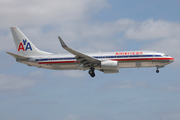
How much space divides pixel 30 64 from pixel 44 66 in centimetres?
312

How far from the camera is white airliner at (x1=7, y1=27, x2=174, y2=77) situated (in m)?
49.7

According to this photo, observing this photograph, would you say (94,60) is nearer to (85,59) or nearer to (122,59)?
(85,59)

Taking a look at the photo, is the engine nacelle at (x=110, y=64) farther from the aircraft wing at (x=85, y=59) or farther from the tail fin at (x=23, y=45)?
the tail fin at (x=23, y=45)

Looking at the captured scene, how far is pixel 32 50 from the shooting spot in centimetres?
5603

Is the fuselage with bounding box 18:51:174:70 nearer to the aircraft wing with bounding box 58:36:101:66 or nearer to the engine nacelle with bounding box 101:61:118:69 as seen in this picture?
the aircraft wing with bounding box 58:36:101:66

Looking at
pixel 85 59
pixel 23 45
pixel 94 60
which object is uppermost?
pixel 23 45

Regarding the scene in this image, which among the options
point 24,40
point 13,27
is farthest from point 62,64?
point 13,27

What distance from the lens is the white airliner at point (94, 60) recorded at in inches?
1955

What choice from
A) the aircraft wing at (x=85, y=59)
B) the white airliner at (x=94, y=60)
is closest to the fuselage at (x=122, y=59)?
the white airliner at (x=94, y=60)

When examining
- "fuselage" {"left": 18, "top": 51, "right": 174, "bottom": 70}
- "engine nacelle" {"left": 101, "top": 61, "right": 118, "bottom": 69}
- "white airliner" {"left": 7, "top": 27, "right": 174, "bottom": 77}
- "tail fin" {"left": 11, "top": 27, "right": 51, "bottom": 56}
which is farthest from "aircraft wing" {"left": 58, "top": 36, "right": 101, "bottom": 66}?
"tail fin" {"left": 11, "top": 27, "right": 51, "bottom": 56}

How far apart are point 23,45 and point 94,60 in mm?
16924

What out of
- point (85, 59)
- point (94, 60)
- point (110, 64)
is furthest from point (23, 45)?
point (110, 64)

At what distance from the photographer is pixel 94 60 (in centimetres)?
5003

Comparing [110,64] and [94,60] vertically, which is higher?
[94,60]
